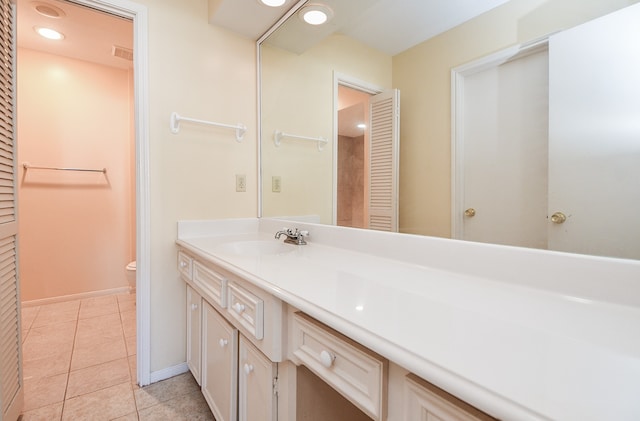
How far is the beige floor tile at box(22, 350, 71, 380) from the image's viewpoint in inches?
66.6

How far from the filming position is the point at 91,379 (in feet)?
5.41

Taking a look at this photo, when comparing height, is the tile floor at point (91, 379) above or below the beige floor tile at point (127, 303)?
below

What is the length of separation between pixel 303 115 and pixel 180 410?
5.56 feet

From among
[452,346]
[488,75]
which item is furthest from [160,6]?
[452,346]

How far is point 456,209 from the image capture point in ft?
3.27

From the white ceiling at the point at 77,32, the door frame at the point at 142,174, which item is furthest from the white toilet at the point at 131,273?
the white ceiling at the point at 77,32

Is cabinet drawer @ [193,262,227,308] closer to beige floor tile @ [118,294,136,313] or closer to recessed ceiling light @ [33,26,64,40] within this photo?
beige floor tile @ [118,294,136,313]

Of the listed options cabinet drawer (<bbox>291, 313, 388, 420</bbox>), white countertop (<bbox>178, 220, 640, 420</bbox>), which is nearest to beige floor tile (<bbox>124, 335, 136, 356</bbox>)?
white countertop (<bbox>178, 220, 640, 420</bbox>)

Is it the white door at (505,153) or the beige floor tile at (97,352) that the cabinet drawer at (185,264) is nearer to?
the beige floor tile at (97,352)

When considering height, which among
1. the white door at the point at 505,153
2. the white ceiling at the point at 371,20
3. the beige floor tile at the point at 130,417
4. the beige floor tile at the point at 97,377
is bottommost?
the beige floor tile at the point at 130,417

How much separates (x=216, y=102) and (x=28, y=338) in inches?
85.0

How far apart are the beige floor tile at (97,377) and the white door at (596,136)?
2.15 metres

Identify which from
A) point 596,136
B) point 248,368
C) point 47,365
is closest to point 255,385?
point 248,368

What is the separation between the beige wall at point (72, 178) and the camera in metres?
2.65
